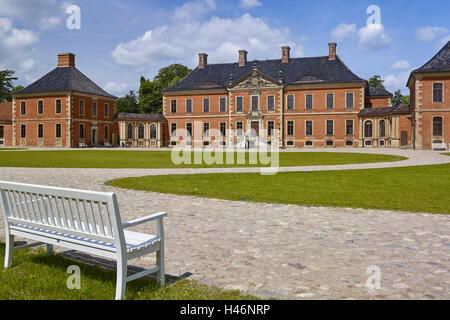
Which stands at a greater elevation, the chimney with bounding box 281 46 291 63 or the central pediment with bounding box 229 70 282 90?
the chimney with bounding box 281 46 291 63

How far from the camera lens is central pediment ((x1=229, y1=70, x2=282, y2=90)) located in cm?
4700

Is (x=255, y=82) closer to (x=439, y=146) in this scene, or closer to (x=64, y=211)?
(x=439, y=146)

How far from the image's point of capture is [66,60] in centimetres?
5000

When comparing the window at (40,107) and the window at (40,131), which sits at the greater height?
the window at (40,107)

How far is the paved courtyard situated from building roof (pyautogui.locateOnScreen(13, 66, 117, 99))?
144ft

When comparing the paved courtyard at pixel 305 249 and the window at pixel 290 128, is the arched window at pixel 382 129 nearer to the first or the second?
the window at pixel 290 128

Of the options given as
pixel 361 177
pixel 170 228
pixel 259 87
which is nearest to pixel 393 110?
pixel 259 87

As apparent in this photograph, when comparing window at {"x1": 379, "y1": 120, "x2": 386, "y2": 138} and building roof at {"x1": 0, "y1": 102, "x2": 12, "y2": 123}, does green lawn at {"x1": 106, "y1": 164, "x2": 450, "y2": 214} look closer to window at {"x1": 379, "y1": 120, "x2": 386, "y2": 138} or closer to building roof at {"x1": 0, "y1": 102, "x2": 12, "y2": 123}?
window at {"x1": 379, "y1": 120, "x2": 386, "y2": 138}

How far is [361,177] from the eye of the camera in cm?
1327

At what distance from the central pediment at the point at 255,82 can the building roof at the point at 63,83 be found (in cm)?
1756

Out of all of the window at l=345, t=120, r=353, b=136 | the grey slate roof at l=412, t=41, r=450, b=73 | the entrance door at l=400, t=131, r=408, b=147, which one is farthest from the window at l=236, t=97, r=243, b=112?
the grey slate roof at l=412, t=41, r=450, b=73

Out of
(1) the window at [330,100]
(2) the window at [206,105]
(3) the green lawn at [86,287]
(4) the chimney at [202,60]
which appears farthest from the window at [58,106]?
(3) the green lawn at [86,287]

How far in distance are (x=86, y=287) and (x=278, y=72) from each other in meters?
47.5

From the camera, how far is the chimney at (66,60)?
49.8 metres
